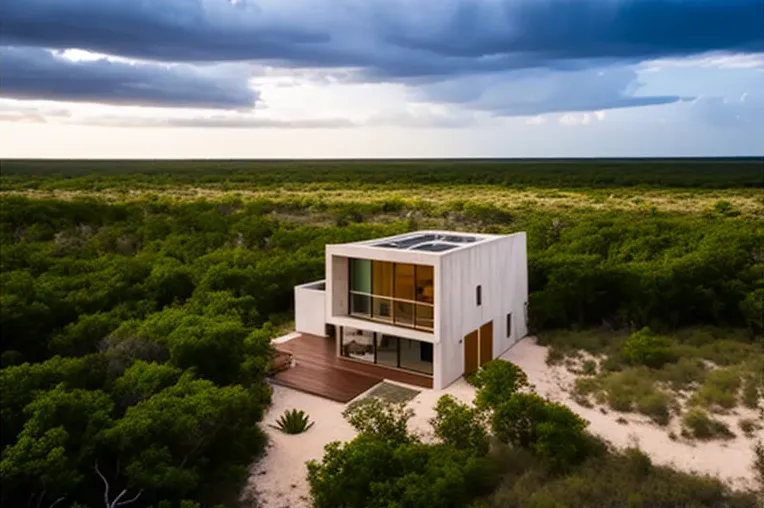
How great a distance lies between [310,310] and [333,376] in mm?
3552

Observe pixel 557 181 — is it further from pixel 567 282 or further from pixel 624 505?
pixel 624 505

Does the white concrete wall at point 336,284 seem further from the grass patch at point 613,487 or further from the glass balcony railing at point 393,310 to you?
the grass patch at point 613,487

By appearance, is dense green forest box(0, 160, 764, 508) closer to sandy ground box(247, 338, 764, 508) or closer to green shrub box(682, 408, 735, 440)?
sandy ground box(247, 338, 764, 508)

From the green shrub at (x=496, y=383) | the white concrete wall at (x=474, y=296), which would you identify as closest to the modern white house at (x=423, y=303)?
the white concrete wall at (x=474, y=296)

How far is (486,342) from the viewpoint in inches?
586

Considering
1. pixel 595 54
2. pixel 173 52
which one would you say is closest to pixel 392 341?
pixel 173 52

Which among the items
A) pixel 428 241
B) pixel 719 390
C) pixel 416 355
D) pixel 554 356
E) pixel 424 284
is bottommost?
pixel 554 356

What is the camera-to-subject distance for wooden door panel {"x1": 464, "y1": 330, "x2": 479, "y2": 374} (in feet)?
46.1

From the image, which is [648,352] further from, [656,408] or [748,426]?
[748,426]

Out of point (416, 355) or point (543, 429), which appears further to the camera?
point (416, 355)

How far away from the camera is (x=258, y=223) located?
27.8m

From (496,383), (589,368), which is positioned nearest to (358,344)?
(496,383)

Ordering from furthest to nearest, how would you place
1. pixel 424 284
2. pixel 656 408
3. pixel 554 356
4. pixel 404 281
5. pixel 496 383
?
pixel 554 356, pixel 404 281, pixel 424 284, pixel 656 408, pixel 496 383

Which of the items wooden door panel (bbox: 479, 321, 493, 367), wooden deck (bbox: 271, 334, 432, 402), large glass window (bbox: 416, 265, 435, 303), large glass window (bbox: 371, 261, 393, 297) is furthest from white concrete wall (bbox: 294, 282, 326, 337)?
wooden door panel (bbox: 479, 321, 493, 367)
